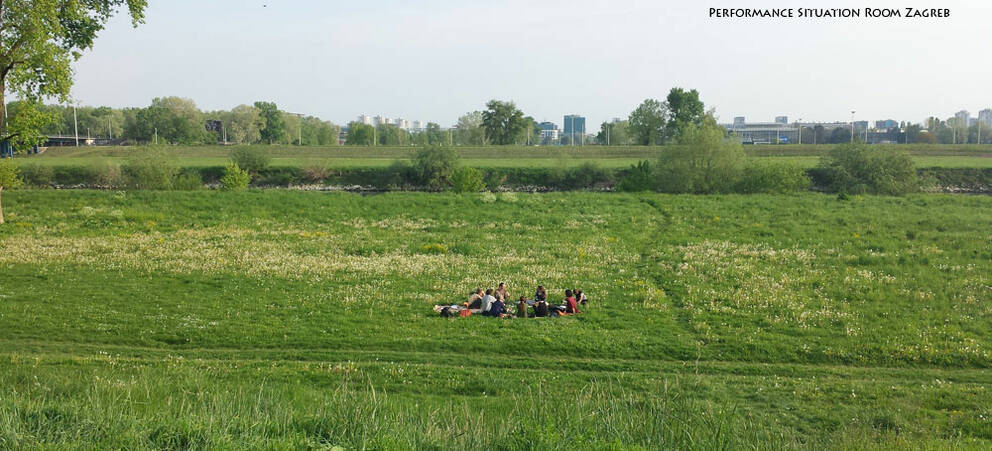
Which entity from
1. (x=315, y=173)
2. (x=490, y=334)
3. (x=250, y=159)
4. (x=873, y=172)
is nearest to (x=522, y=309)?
(x=490, y=334)

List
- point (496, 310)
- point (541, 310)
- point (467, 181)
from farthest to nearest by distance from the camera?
1. point (467, 181)
2. point (541, 310)
3. point (496, 310)

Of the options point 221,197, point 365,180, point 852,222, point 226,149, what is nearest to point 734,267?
point 852,222

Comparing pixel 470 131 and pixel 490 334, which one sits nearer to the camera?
pixel 490 334

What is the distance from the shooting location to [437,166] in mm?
76875

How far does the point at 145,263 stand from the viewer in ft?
86.5

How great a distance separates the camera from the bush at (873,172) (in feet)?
204

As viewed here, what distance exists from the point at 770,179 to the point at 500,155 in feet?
209

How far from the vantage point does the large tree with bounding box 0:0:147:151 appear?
3092 centimetres

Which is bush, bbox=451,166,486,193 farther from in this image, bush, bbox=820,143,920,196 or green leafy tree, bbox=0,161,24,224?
green leafy tree, bbox=0,161,24,224

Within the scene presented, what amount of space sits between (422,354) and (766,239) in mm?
22065

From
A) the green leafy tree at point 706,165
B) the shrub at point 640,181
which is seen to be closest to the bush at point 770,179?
the green leafy tree at point 706,165

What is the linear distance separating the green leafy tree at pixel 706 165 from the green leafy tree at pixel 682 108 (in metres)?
74.9

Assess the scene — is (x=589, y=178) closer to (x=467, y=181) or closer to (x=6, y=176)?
(x=467, y=181)

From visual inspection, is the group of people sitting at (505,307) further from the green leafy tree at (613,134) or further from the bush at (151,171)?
the green leafy tree at (613,134)
